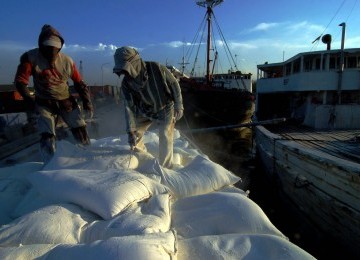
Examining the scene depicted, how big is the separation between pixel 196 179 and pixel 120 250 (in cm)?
154

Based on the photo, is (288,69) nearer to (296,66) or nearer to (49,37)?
(296,66)

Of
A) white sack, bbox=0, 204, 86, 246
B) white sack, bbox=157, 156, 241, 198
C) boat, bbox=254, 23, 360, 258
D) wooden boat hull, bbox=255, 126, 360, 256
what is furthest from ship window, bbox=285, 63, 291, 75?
white sack, bbox=0, 204, 86, 246

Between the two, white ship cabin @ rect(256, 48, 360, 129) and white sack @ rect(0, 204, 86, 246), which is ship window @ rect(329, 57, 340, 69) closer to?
white ship cabin @ rect(256, 48, 360, 129)

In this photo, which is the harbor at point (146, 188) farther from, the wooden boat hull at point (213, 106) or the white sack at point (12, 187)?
the wooden boat hull at point (213, 106)

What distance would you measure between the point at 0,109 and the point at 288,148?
14.9 metres

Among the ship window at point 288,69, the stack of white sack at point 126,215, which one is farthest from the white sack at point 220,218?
the ship window at point 288,69

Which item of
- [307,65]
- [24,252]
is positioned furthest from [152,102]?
[307,65]

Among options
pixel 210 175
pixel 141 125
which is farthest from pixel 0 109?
pixel 210 175

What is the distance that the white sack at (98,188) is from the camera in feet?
7.50

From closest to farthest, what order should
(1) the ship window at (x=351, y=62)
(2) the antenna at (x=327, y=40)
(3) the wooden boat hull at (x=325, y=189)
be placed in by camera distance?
(3) the wooden boat hull at (x=325, y=189) < (1) the ship window at (x=351, y=62) < (2) the antenna at (x=327, y=40)

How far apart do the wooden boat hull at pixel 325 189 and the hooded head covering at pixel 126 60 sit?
9.43 feet

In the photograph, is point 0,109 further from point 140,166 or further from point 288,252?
point 288,252

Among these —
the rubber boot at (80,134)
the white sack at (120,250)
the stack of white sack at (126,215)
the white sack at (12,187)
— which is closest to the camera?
the white sack at (120,250)

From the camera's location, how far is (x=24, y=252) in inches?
67.9
